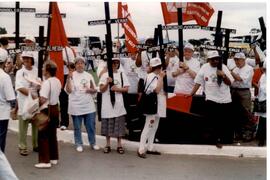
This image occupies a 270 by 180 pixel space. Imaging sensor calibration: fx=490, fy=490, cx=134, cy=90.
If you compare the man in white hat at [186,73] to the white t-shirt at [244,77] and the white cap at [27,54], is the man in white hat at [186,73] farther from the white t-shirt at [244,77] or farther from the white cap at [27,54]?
the white cap at [27,54]

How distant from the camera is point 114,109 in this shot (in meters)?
7.16

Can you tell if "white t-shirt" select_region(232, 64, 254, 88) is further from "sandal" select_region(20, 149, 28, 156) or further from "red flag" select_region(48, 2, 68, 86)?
"sandal" select_region(20, 149, 28, 156)

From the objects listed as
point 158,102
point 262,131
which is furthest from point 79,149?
point 262,131

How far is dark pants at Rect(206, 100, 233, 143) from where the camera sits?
7.10m

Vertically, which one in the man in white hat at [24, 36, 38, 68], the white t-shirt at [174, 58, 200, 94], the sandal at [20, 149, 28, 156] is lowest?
the sandal at [20, 149, 28, 156]

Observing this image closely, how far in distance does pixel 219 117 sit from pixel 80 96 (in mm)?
2046

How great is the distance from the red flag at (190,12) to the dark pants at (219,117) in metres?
1.30

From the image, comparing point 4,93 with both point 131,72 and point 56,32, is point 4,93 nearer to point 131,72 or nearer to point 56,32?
point 56,32

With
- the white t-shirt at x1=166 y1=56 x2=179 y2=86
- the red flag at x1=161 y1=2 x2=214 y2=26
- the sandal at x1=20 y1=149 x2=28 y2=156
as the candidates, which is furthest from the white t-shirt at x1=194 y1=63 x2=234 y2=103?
the sandal at x1=20 y1=149 x2=28 y2=156

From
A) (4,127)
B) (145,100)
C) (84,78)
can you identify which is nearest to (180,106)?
(145,100)

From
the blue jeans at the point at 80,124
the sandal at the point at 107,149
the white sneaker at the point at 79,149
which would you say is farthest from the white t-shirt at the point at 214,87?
the white sneaker at the point at 79,149

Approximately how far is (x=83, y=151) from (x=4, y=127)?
64.7 inches

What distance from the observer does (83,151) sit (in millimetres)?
7246

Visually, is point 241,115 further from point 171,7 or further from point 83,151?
point 83,151
